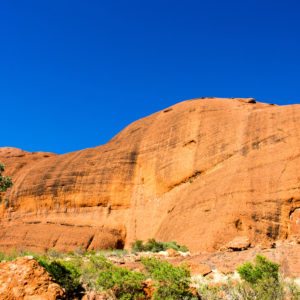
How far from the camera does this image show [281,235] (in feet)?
86.7

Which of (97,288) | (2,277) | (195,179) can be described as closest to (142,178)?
(195,179)

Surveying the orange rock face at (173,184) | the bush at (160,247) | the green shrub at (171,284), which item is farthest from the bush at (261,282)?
the bush at (160,247)

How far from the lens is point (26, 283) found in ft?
34.6

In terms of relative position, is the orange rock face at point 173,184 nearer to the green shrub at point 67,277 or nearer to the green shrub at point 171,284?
the green shrub at point 171,284

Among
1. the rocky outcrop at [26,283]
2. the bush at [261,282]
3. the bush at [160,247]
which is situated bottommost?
the rocky outcrop at [26,283]

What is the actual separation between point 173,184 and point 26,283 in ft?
89.5

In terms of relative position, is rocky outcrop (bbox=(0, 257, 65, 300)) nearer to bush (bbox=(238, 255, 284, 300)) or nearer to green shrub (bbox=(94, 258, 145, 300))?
green shrub (bbox=(94, 258, 145, 300))

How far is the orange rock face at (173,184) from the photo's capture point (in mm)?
27906

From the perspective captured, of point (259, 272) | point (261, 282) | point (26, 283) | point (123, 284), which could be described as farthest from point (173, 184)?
point (26, 283)

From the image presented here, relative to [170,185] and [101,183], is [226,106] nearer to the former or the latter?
[170,185]

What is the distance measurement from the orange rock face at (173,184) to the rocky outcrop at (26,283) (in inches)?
646

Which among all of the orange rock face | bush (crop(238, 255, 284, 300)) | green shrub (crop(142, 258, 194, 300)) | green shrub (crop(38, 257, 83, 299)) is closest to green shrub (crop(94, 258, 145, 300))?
green shrub (crop(142, 258, 194, 300))

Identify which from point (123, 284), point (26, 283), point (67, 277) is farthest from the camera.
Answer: point (67, 277)

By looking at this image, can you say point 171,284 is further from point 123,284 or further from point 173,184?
point 173,184
